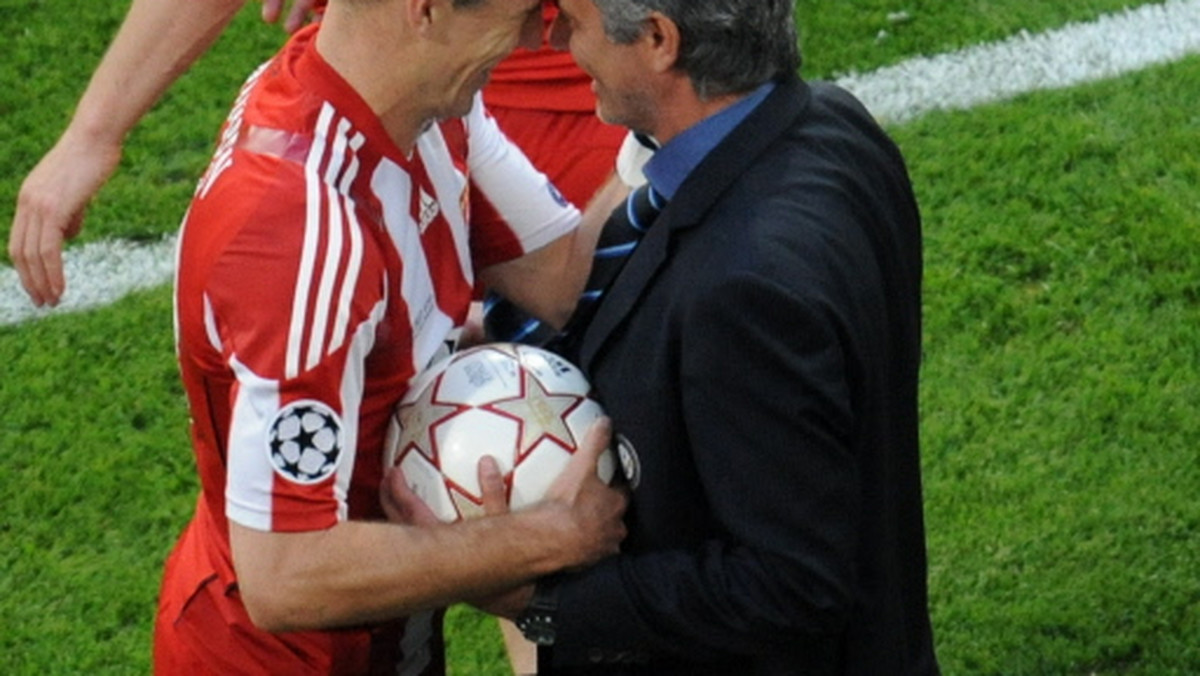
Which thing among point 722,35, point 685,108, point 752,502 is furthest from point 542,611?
point 722,35

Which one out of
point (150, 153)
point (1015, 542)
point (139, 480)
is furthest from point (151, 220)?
point (1015, 542)

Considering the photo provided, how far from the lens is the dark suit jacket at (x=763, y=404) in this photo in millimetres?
2814

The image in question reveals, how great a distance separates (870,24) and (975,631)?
2711 millimetres

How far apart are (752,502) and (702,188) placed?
0.46 m

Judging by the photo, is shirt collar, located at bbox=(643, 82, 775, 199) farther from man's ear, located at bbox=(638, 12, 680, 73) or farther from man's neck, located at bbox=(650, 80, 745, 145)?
man's ear, located at bbox=(638, 12, 680, 73)

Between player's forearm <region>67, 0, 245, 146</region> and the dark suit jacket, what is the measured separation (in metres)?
1.14

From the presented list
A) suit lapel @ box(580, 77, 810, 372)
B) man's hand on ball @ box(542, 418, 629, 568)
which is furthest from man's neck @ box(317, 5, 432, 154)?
man's hand on ball @ box(542, 418, 629, 568)

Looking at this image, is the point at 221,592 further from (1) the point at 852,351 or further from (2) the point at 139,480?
(2) the point at 139,480

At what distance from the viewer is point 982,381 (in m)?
5.42

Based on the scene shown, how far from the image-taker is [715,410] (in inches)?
111

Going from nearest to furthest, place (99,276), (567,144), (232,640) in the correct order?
(232,640) → (567,144) → (99,276)

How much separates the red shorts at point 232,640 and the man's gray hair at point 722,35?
109cm

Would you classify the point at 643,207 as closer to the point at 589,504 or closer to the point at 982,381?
the point at 589,504

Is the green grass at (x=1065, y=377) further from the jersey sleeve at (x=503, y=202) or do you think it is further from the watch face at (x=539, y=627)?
the watch face at (x=539, y=627)
